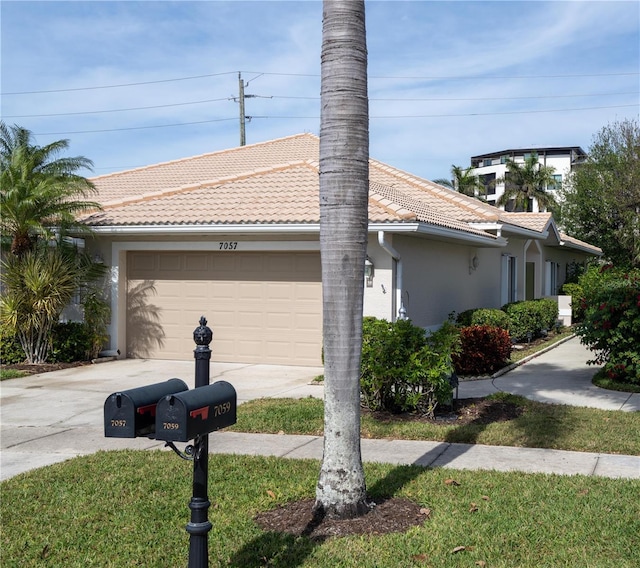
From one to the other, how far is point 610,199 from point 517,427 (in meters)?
26.3

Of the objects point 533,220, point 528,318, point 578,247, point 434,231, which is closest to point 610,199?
point 578,247

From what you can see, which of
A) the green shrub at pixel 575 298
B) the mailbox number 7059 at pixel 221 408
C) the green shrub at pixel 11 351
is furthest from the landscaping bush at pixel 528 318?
the mailbox number 7059 at pixel 221 408

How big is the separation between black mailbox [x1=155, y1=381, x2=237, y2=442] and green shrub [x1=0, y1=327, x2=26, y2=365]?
11.7 m

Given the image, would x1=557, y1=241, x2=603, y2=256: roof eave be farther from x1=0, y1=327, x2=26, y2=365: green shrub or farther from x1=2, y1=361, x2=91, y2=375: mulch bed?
x1=0, y1=327, x2=26, y2=365: green shrub

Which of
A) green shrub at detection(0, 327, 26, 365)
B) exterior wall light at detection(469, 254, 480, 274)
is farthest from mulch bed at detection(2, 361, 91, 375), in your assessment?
exterior wall light at detection(469, 254, 480, 274)

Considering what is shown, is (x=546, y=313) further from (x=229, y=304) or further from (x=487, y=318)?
(x=229, y=304)

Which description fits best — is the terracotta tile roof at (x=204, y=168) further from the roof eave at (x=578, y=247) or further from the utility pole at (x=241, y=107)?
the utility pole at (x=241, y=107)

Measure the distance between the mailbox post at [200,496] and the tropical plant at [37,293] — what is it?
10.7 metres

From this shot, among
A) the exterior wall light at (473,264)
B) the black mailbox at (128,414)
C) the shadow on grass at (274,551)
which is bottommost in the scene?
the shadow on grass at (274,551)

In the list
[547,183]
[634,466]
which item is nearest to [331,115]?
[634,466]

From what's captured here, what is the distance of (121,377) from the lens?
501 inches

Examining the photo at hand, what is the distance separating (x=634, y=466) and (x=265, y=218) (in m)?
8.30

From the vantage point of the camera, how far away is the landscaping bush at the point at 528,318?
1830 centimetres

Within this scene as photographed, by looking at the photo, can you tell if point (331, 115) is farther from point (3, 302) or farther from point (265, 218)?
point (3, 302)
